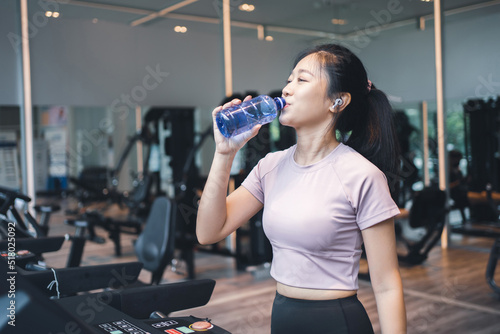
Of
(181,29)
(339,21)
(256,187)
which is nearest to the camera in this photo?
(256,187)

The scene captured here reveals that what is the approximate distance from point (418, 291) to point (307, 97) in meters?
3.48

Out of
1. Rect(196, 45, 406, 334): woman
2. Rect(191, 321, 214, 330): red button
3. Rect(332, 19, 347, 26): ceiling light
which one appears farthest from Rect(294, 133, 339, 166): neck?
Rect(332, 19, 347, 26): ceiling light

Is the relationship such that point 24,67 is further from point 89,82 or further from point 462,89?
point 462,89

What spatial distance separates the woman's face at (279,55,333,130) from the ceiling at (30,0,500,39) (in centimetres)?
424

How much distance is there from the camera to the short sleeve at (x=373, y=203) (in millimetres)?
1117

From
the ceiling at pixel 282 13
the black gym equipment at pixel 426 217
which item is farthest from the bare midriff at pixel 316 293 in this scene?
the ceiling at pixel 282 13

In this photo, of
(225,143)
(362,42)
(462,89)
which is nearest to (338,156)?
(225,143)

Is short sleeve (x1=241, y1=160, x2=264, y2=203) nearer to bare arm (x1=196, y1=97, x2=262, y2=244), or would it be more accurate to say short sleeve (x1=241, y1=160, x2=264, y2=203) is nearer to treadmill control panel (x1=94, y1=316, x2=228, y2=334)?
bare arm (x1=196, y1=97, x2=262, y2=244)

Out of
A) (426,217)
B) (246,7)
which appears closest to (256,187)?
(426,217)

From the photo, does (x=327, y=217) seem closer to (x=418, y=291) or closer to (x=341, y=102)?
(x=341, y=102)

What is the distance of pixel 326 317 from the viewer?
1168 mm

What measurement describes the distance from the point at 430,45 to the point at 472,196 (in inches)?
61.1

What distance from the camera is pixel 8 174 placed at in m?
4.82

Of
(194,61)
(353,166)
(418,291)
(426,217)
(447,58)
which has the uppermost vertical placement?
(194,61)
